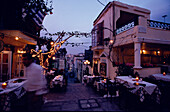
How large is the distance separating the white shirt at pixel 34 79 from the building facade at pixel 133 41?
4999mm

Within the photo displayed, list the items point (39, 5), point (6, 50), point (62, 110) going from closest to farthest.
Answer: point (62, 110)
point (39, 5)
point (6, 50)

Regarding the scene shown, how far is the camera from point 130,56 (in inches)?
431

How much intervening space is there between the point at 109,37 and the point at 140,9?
17.6ft

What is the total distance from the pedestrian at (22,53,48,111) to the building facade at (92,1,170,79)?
500cm

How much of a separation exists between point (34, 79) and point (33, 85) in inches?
7.2

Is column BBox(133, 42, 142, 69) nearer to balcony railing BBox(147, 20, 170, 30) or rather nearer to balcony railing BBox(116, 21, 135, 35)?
balcony railing BBox(116, 21, 135, 35)

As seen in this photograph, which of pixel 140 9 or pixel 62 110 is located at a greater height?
pixel 140 9

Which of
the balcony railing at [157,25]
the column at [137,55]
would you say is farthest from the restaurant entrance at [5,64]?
the balcony railing at [157,25]

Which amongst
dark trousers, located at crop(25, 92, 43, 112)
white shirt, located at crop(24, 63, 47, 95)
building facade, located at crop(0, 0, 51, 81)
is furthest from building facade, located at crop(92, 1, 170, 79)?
dark trousers, located at crop(25, 92, 43, 112)

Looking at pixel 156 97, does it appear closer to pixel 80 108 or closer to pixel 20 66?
pixel 80 108

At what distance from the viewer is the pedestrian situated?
2.65 m

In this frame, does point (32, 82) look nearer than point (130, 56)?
Yes

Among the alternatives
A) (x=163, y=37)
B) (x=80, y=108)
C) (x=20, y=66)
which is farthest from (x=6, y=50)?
(x=163, y=37)

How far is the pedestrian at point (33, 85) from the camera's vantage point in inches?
104
